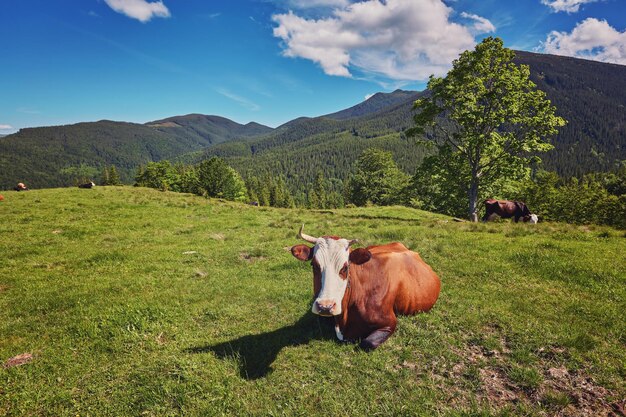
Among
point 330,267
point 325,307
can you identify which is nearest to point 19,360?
point 325,307

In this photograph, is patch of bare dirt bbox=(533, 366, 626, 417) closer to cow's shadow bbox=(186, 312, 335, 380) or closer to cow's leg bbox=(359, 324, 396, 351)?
cow's leg bbox=(359, 324, 396, 351)

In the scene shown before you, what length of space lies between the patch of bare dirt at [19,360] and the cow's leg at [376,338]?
735cm

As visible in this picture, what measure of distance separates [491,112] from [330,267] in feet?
75.2

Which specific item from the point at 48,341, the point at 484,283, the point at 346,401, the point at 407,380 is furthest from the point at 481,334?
the point at 48,341

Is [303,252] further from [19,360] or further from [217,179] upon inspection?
[217,179]

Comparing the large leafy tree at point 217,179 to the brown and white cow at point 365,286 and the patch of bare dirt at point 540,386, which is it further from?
the patch of bare dirt at point 540,386

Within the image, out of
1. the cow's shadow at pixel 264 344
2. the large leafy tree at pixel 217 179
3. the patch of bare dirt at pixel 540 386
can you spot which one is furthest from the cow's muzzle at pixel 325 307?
the large leafy tree at pixel 217 179

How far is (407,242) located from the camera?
569 inches

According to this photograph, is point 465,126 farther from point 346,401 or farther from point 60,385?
point 60,385

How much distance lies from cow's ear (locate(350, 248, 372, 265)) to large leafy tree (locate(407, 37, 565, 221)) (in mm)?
20156

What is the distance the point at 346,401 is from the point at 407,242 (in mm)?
10162

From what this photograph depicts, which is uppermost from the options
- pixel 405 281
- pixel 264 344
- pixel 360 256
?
pixel 360 256

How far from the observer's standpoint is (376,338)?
6.71 m

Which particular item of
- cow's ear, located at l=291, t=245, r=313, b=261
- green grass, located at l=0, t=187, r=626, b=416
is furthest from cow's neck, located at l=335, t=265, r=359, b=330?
cow's ear, located at l=291, t=245, r=313, b=261
